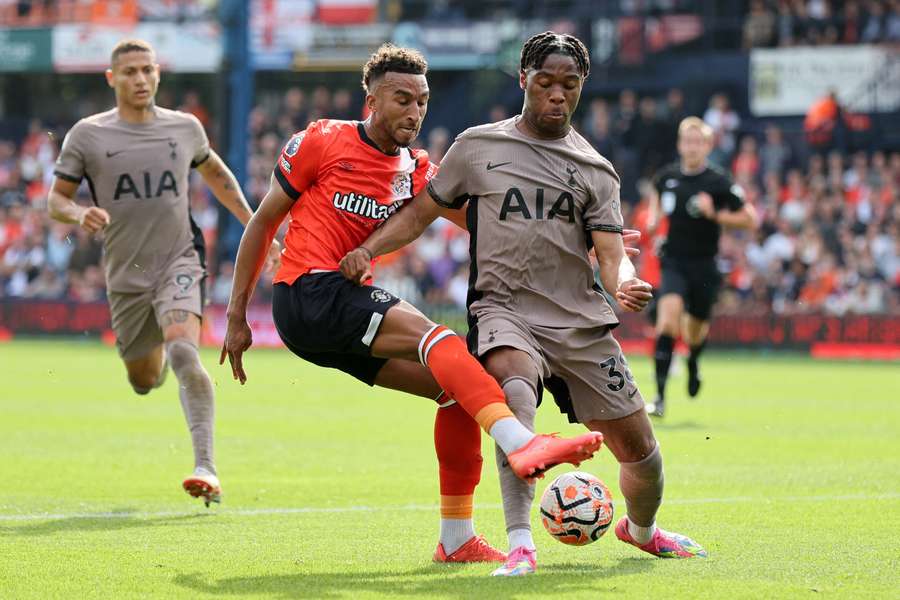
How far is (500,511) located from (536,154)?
259 centimetres

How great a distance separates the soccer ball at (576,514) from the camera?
243 inches

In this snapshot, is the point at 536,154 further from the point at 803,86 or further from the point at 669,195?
the point at 803,86

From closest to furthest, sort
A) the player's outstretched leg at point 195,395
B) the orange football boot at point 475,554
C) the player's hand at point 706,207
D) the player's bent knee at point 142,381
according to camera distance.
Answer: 1. the orange football boot at point 475,554
2. the player's outstretched leg at point 195,395
3. the player's bent knee at point 142,381
4. the player's hand at point 706,207

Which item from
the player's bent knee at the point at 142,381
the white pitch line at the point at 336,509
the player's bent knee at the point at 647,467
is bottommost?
the white pitch line at the point at 336,509

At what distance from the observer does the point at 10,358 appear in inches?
867

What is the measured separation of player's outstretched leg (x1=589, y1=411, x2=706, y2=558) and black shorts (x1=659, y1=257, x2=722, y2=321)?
770 centimetres

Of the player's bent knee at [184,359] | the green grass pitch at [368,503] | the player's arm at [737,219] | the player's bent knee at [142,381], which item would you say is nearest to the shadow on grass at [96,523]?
the green grass pitch at [368,503]

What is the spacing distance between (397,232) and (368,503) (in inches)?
98.2

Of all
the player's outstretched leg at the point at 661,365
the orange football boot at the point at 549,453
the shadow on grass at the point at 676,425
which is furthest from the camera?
the player's outstretched leg at the point at 661,365

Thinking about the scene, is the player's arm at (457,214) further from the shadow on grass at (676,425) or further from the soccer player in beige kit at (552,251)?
the shadow on grass at (676,425)

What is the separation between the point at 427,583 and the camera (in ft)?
19.5

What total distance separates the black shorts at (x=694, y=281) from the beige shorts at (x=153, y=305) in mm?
6127

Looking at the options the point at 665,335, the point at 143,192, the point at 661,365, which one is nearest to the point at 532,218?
the point at 143,192

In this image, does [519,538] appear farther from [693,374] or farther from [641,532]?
[693,374]
